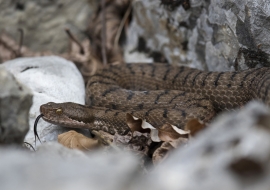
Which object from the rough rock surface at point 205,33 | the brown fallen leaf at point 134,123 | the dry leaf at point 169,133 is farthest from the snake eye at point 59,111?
the rough rock surface at point 205,33

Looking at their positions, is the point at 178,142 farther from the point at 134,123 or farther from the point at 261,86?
the point at 261,86

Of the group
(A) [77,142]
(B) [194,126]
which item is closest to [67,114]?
(A) [77,142]

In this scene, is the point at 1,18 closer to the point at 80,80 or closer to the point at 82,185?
the point at 80,80

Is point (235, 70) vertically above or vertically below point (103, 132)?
above

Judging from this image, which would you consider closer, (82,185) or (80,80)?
(82,185)

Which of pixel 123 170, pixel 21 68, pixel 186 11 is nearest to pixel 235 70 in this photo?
pixel 186 11
